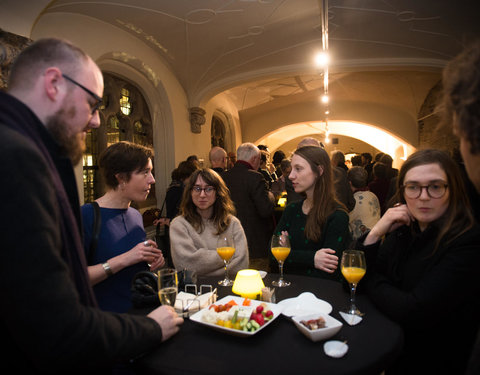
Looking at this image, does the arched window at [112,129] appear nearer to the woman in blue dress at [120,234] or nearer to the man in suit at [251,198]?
the man in suit at [251,198]

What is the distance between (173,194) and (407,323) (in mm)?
2961

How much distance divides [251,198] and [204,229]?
138 cm

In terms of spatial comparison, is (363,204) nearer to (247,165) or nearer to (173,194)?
(247,165)

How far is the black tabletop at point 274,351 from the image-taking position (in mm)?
1054

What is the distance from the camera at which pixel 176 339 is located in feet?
4.14

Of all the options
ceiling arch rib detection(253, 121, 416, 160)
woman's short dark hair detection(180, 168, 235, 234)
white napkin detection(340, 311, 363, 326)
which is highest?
ceiling arch rib detection(253, 121, 416, 160)

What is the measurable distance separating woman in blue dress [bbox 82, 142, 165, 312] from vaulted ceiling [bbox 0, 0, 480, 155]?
2104mm

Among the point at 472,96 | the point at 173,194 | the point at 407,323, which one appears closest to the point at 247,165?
the point at 173,194

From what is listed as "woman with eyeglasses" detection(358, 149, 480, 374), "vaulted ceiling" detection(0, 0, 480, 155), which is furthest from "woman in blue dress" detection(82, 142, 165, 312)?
"vaulted ceiling" detection(0, 0, 480, 155)

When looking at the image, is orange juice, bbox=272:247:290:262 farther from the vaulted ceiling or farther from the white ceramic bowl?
the vaulted ceiling

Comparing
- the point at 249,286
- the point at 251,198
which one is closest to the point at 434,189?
the point at 249,286

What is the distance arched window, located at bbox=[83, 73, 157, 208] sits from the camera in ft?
16.5

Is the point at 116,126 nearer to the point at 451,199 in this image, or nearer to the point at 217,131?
the point at 217,131

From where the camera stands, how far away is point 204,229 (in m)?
2.37
